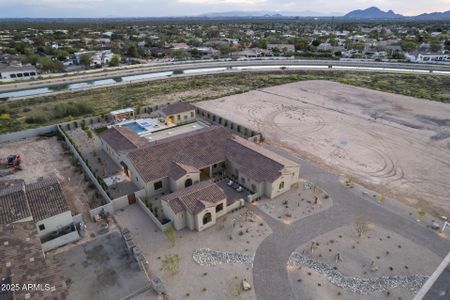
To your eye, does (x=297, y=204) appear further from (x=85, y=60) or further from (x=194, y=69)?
(x=85, y=60)

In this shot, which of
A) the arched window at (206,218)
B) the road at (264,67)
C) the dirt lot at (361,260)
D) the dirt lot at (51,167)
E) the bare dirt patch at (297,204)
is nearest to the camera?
the dirt lot at (361,260)

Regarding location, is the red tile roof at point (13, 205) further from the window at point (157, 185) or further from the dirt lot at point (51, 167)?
the window at point (157, 185)

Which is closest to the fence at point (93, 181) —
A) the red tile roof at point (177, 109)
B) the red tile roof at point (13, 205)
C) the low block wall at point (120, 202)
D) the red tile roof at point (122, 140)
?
the low block wall at point (120, 202)

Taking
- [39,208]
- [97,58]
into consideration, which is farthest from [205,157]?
[97,58]

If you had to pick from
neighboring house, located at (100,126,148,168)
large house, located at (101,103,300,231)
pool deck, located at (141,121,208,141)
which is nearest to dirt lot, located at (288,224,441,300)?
large house, located at (101,103,300,231)

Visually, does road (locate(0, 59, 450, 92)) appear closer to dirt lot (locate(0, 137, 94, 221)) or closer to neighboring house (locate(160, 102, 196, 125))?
dirt lot (locate(0, 137, 94, 221))

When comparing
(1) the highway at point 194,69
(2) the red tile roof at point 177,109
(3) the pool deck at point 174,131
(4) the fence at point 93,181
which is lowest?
(1) the highway at point 194,69

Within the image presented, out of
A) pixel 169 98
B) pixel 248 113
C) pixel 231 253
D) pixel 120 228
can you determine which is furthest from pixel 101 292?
pixel 169 98
